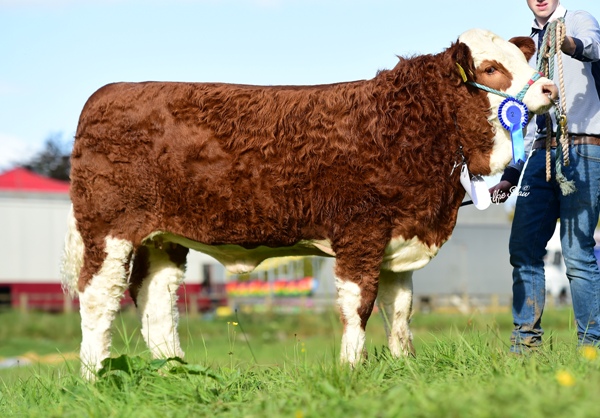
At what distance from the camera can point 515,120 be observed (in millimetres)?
5176

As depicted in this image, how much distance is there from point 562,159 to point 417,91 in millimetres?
1135

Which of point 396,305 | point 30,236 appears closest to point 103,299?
point 396,305

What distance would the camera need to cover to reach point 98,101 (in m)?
5.74

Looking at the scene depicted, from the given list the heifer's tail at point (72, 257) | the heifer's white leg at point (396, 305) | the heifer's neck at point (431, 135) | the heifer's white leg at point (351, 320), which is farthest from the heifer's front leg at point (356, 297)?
the heifer's tail at point (72, 257)

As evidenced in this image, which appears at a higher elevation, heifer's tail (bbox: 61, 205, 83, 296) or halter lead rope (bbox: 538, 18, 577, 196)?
halter lead rope (bbox: 538, 18, 577, 196)

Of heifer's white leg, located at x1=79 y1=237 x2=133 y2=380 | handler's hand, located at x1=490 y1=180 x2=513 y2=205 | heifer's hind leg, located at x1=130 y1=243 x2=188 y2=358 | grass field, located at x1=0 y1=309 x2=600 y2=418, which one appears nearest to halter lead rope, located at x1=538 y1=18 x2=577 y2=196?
handler's hand, located at x1=490 y1=180 x2=513 y2=205

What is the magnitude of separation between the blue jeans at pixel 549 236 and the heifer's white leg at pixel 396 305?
2.39 ft

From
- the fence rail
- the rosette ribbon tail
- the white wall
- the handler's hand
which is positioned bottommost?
the fence rail

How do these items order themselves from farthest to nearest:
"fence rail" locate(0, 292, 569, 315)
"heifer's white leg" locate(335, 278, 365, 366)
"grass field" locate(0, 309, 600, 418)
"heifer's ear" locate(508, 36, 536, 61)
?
"fence rail" locate(0, 292, 569, 315) < "heifer's ear" locate(508, 36, 536, 61) < "heifer's white leg" locate(335, 278, 365, 366) < "grass field" locate(0, 309, 600, 418)

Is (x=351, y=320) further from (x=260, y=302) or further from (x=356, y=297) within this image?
(x=260, y=302)

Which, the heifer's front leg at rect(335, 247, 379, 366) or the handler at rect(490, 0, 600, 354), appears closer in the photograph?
the heifer's front leg at rect(335, 247, 379, 366)

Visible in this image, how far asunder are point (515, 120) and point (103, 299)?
9.44 feet

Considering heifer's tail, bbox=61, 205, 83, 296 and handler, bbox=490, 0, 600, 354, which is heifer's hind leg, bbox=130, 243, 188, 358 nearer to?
heifer's tail, bbox=61, 205, 83, 296

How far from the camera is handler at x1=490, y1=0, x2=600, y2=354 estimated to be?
5.65 meters
